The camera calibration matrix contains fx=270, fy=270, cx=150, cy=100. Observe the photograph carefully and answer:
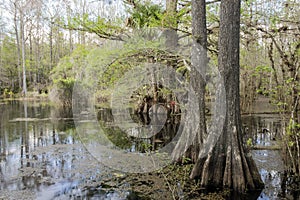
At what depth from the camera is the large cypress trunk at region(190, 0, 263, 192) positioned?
3600mm

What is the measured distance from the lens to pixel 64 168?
184 inches

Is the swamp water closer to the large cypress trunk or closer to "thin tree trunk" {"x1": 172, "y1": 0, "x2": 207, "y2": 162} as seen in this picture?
the large cypress trunk

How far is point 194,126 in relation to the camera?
4.62 meters

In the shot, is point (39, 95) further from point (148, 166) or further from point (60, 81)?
point (148, 166)

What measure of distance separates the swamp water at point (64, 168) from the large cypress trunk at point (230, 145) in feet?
1.09

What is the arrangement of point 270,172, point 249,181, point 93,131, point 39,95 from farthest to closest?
point 39,95
point 93,131
point 270,172
point 249,181

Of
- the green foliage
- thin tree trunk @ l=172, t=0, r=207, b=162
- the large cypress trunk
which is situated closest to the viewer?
the large cypress trunk

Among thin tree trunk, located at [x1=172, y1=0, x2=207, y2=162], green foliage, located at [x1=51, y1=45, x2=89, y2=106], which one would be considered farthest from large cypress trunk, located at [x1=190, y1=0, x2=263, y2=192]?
green foliage, located at [x1=51, y1=45, x2=89, y2=106]

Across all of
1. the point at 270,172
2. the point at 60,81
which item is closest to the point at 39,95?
the point at 60,81

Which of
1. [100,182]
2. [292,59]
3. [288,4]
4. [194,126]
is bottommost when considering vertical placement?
[100,182]

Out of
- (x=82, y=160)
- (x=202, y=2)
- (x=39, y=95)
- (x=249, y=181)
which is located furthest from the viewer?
(x=39, y=95)

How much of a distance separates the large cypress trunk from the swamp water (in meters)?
0.33

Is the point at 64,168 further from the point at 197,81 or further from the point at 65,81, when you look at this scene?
the point at 65,81

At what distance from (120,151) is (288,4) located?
416 cm
